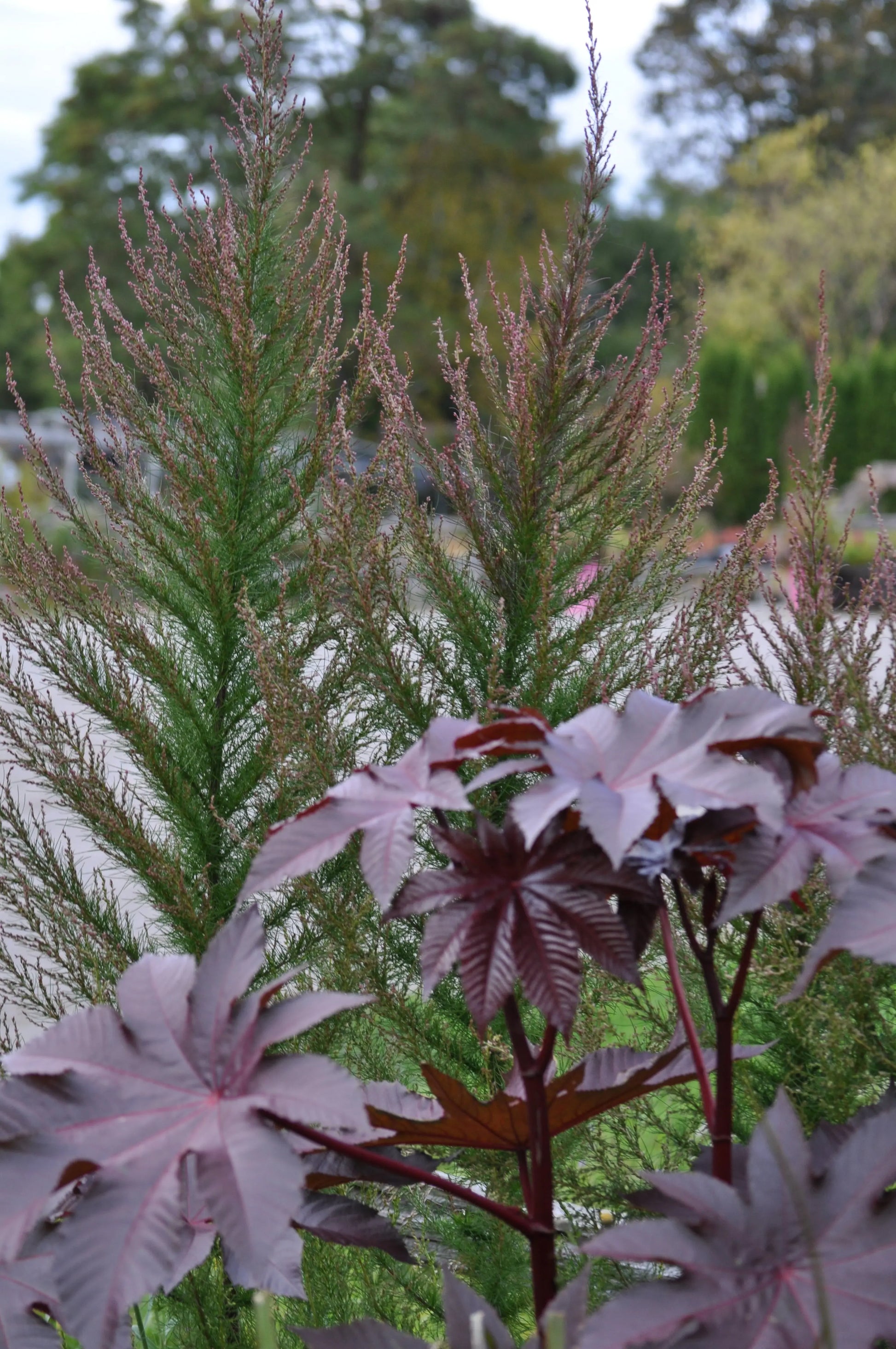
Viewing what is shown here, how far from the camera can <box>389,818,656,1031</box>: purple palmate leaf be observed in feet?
3.31

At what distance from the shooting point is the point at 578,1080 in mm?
1274

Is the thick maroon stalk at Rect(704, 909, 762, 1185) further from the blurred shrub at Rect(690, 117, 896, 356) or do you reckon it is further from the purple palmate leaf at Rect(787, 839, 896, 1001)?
the blurred shrub at Rect(690, 117, 896, 356)

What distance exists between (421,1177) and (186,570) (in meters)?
1.69

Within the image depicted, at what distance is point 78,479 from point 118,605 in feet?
49.3

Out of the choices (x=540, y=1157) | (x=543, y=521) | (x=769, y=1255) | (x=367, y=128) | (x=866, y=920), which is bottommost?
(x=769, y=1255)

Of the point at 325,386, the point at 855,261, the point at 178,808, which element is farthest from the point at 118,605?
the point at 855,261

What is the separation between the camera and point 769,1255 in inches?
36.7

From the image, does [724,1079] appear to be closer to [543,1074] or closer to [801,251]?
[543,1074]

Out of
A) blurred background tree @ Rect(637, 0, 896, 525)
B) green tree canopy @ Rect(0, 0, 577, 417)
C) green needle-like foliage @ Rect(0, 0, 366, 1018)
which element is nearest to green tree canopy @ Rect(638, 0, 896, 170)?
blurred background tree @ Rect(637, 0, 896, 525)

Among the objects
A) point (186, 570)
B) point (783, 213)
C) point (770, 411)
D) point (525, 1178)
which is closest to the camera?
point (525, 1178)

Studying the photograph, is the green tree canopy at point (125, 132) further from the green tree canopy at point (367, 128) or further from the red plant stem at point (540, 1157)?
the red plant stem at point (540, 1157)

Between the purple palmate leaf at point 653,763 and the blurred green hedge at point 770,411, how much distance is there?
22.3m

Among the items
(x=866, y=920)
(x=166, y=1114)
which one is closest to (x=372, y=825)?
(x=166, y=1114)

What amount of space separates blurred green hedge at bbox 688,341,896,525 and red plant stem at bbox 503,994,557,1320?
22.4m
